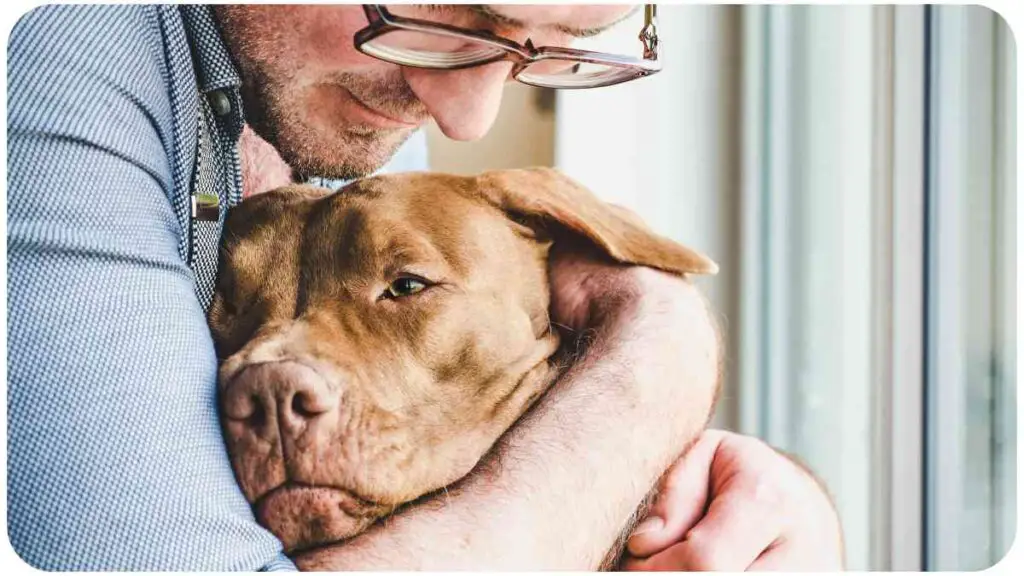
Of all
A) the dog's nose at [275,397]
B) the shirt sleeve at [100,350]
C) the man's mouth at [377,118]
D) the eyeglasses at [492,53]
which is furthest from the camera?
the man's mouth at [377,118]

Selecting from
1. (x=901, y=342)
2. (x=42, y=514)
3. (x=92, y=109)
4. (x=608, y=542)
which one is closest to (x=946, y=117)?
(x=901, y=342)

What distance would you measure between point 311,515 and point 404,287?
290 millimetres

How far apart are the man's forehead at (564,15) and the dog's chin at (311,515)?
0.59m

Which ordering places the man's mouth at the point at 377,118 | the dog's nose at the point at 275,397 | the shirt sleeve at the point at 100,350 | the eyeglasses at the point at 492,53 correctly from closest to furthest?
the shirt sleeve at the point at 100,350 → the dog's nose at the point at 275,397 → the eyeglasses at the point at 492,53 → the man's mouth at the point at 377,118

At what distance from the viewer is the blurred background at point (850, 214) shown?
1.29 meters

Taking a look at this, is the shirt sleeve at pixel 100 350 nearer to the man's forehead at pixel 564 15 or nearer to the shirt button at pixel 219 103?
the shirt button at pixel 219 103

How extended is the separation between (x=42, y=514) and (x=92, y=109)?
399mm

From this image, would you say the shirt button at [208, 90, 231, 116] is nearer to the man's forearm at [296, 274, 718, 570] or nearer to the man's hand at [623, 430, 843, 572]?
the man's forearm at [296, 274, 718, 570]

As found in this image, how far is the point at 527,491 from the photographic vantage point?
1.07 m

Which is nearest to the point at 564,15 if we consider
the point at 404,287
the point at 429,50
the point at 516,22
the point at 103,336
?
the point at 516,22

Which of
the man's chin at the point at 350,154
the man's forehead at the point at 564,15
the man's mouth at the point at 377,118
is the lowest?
the man's chin at the point at 350,154

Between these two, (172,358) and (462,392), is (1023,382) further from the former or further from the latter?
(172,358)


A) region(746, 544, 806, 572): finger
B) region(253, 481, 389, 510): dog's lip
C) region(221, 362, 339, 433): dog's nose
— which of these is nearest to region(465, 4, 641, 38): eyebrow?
region(221, 362, 339, 433): dog's nose

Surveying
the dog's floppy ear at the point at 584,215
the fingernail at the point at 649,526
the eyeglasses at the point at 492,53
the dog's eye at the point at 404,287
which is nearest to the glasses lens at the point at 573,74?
the eyeglasses at the point at 492,53
